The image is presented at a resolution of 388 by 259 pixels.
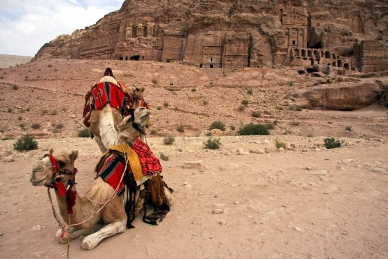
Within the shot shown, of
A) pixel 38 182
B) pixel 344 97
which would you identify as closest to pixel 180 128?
pixel 344 97

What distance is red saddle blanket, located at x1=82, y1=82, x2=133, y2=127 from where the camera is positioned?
15.6ft

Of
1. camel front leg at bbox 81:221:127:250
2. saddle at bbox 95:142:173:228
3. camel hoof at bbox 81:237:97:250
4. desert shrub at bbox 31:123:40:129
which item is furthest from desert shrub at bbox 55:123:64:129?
camel hoof at bbox 81:237:97:250

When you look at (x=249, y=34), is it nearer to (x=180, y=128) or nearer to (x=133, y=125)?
(x=180, y=128)

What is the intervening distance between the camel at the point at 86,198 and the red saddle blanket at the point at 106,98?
123 centimetres

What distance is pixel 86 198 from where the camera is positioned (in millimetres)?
3379

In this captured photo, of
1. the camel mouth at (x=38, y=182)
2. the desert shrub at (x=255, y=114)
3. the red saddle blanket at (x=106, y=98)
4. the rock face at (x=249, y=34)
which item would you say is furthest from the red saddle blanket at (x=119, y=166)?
the rock face at (x=249, y=34)

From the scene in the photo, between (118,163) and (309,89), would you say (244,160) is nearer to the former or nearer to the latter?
(118,163)

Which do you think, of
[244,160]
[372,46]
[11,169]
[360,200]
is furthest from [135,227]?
[372,46]

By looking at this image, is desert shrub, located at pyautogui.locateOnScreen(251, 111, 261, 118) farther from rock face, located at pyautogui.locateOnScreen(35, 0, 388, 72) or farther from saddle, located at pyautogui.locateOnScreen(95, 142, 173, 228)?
saddle, located at pyautogui.locateOnScreen(95, 142, 173, 228)

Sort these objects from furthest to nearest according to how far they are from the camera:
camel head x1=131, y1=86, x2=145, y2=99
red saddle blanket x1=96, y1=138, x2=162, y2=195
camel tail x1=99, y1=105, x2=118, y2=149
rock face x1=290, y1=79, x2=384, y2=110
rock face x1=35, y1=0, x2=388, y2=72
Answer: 1. rock face x1=35, y1=0, x2=388, y2=72
2. rock face x1=290, y1=79, x2=384, y2=110
3. camel head x1=131, y1=86, x2=145, y2=99
4. camel tail x1=99, y1=105, x2=118, y2=149
5. red saddle blanket x1=96, y1=138, x2=162, y2=195

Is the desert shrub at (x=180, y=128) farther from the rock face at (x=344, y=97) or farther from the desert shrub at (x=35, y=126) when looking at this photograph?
the rock face at (x=344, y=97)

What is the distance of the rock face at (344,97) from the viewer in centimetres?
2233

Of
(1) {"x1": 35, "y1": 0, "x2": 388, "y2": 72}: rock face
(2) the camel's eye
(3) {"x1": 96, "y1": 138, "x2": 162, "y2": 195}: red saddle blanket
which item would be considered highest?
(1) {"x1": 35, "y1": 0, "x2": 388, "y2": 72}: rock face

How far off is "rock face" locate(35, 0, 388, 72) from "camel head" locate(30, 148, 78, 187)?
35.8 meters
